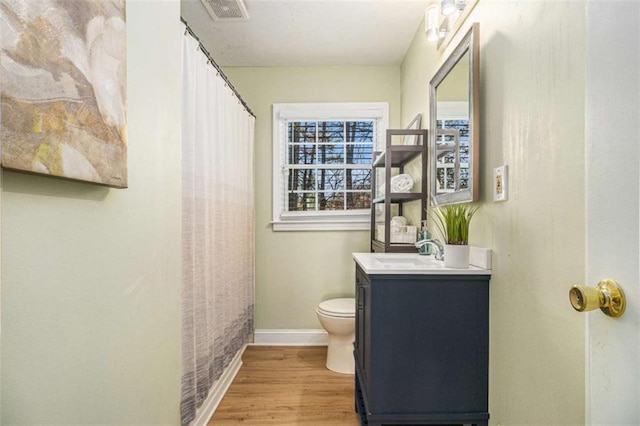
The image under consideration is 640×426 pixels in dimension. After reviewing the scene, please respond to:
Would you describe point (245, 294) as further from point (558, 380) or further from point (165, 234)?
point (558, 380)

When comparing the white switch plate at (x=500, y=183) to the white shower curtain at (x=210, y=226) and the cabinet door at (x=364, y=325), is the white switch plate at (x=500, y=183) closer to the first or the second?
the cabinet door at (x=364, y=325)

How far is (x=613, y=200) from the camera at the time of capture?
1.60 ft

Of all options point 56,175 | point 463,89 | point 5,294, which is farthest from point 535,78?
point 5,294

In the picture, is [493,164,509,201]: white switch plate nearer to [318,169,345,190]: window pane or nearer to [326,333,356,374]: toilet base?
[326,333,356,374]: toilet base

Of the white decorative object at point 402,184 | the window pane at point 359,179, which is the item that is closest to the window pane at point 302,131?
the window pane at point 359,179

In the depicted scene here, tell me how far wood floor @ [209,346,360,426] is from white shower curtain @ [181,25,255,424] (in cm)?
23

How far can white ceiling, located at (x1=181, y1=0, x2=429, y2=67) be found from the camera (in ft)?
6.72

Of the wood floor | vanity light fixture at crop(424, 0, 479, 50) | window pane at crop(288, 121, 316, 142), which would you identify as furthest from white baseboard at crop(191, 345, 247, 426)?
vanity light fixture at crop(424, 0, 479, 50)

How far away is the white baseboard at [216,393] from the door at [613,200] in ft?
5.60

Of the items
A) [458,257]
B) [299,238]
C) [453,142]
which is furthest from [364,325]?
[299,238]

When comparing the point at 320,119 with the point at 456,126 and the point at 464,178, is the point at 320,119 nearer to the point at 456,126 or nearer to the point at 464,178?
the point at 456,126

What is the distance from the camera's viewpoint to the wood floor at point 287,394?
5.81 ft

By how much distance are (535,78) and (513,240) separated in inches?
20.8

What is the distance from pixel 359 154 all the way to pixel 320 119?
49cm
